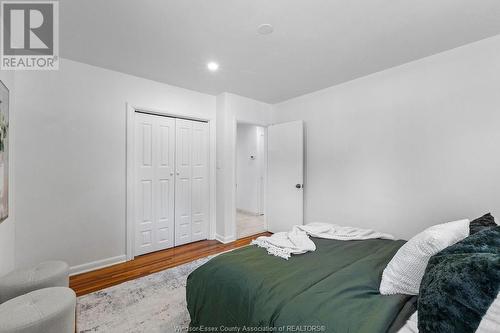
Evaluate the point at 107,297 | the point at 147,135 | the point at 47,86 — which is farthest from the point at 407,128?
the point at 47,86

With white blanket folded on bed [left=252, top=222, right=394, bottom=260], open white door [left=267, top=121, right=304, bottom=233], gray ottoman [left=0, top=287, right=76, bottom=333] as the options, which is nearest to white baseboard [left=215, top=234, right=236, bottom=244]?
open white door [left=267, top=121, right=304, bottom=233]

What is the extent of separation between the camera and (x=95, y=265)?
2.73 metres

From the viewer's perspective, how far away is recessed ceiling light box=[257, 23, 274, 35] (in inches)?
76.5

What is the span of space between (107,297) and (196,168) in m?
2.04

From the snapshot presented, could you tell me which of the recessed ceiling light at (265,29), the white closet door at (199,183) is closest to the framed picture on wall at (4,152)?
the white closet door at (199,183)

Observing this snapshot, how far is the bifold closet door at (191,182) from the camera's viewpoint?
3.49 m

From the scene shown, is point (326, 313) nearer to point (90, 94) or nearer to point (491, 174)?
point (491, 174)

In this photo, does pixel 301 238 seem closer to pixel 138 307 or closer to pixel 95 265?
pixel 138 307

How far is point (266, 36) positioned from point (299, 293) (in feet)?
7.00

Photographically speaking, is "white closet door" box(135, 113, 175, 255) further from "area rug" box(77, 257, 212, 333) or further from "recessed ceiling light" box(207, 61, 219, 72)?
"recessed ceiling light" box(207, 61, 219, 72)

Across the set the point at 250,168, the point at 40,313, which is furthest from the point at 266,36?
the point at 250,168

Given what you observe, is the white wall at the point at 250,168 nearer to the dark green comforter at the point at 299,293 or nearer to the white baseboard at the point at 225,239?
the white baseboard at the point at 225,239

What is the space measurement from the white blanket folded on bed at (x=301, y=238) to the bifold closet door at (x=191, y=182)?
191 cm

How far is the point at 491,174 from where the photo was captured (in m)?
2.12
